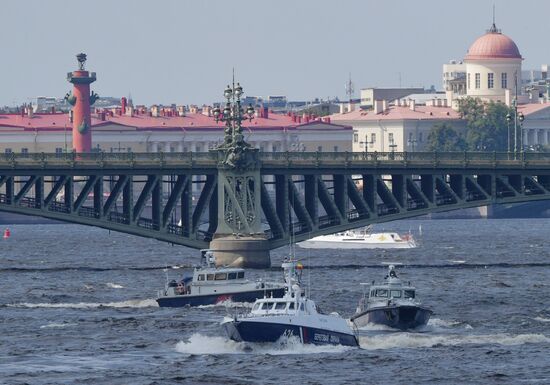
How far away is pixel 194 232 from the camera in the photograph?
5625 inches

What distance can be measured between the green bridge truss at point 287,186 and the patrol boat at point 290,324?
49233 mm

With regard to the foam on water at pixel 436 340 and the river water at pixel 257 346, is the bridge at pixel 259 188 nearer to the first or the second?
the river water at pixel 257 346

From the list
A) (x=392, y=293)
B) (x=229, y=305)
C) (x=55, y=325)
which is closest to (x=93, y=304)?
(x=229, y=305)

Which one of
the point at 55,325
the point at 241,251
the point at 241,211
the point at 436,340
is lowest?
the point at 436,340

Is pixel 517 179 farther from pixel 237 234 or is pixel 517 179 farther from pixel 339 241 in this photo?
pixel 339 241

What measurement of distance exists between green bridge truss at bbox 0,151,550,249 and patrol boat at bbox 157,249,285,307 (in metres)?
26.3

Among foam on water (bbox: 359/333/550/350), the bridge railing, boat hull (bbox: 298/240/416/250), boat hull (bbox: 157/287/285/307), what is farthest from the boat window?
boat hull (bbox: 298/240/416/250)

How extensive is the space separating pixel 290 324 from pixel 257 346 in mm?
1614

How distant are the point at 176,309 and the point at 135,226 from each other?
28.7 meters

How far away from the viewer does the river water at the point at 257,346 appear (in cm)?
8706

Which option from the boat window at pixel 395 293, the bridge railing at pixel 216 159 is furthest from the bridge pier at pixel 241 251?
the boat window at pixel 395 293

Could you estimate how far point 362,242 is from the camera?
19312 centimetres

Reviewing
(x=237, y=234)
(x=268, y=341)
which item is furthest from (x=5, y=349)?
(x=237, y=234)

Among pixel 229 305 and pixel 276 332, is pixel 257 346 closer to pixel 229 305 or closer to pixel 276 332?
pixel 276 332
